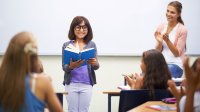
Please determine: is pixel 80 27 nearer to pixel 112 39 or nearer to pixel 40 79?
pixel 112 39

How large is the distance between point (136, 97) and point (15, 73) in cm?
165

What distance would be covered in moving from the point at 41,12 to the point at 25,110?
379cm

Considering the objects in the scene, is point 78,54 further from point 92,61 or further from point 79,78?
point 79,78

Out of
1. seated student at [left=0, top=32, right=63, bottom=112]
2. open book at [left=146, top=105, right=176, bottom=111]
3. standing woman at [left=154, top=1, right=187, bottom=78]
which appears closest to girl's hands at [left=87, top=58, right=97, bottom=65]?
standing woman at [left=154, top=1, right=187, bottom=78]

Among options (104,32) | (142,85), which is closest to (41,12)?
(104,32)

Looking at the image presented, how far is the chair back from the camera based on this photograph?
142 inches

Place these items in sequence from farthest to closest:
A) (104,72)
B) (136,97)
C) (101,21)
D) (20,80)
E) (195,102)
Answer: (104,72)
(101,21)
(136,97)
(195,102)
(20,80)

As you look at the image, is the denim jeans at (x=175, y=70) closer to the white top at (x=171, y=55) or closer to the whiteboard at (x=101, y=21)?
the white top at (x=171, y=55)

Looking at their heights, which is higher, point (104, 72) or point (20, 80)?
point (20, 80)

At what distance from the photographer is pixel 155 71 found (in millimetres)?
3869

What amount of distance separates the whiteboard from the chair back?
7.84 ft

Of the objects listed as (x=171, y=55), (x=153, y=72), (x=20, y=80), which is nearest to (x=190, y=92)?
(x=20, y=80)

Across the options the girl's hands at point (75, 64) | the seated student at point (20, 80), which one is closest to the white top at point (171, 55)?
the girl's hands at point (75, 64)

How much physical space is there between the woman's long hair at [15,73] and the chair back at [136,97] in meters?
1.50
